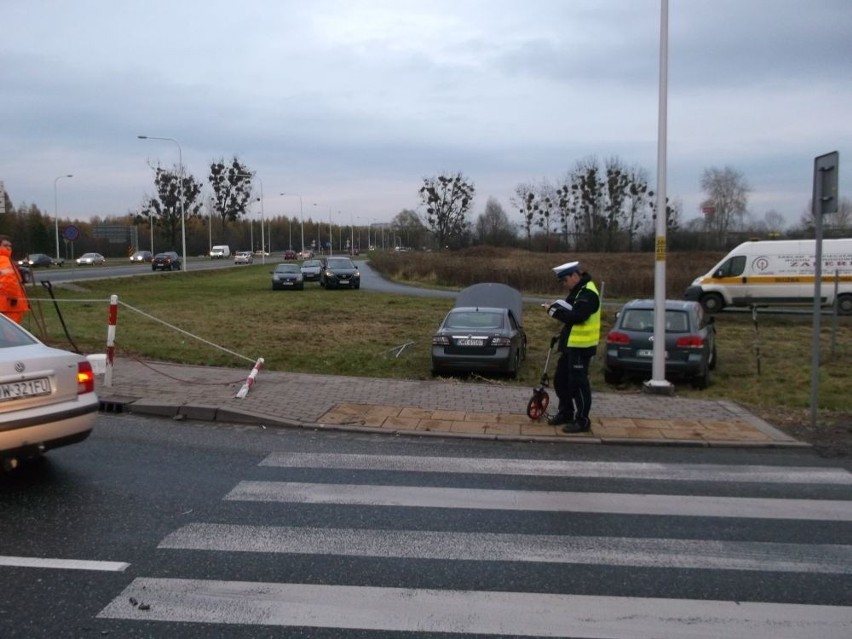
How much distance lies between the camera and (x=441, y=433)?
26.0ft

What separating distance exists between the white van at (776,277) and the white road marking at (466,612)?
929 inches

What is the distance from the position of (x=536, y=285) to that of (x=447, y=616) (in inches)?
1437

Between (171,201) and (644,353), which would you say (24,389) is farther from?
(171,201)

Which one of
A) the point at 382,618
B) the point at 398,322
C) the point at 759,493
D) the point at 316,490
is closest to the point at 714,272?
the point at 398,322

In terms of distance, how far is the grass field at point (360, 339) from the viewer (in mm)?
12734

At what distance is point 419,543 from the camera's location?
4781mm

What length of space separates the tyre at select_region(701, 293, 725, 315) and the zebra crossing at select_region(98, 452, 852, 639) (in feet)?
67.8

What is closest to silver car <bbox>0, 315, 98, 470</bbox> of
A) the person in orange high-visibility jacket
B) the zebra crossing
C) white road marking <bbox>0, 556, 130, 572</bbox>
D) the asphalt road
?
the asphalt road

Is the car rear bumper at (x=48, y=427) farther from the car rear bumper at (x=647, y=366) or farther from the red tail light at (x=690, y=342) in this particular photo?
the red tail light at (x=690, y=342)

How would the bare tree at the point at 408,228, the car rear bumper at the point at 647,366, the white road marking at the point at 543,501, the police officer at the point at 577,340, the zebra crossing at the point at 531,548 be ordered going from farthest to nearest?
the bare tree at the point at 408,228 < the car rear bumper at the point at 647,366 < the police officer at the point at 577,340 < the white road marking at the point at 543,501 < the zebra crossing at the point at 531,548

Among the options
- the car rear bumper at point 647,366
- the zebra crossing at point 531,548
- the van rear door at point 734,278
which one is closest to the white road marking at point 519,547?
the zebra crossing at point 531,548

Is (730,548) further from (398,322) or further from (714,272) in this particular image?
(714,272)

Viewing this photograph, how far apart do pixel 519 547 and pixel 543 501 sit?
3.38ft

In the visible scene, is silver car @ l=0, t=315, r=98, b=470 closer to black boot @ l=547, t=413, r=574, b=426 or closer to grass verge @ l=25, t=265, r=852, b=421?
black boot @ l=547, t=413, r=574, b=426
